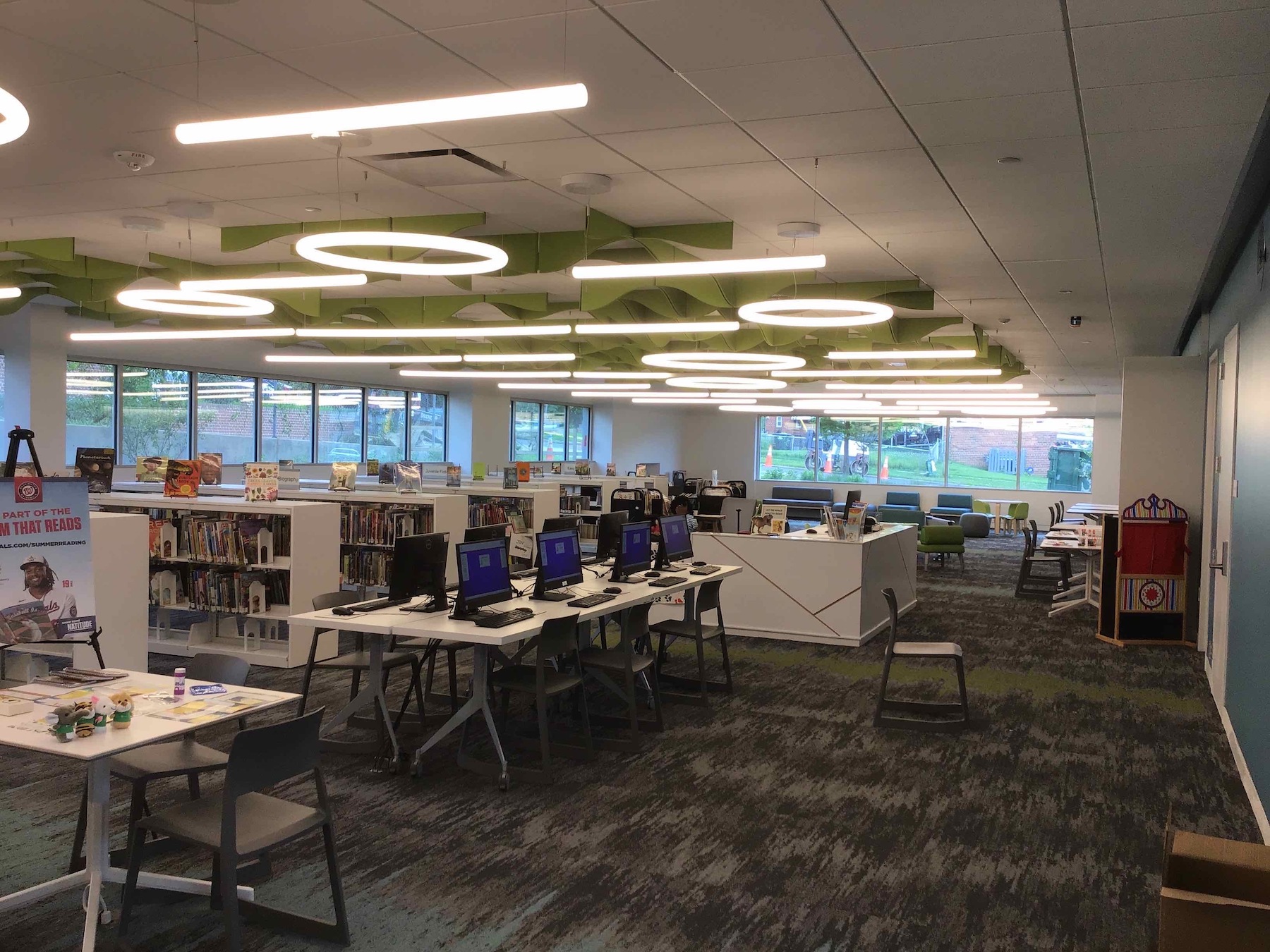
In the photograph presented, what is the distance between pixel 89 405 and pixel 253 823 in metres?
11.5

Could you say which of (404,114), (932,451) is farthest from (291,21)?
(932,451)

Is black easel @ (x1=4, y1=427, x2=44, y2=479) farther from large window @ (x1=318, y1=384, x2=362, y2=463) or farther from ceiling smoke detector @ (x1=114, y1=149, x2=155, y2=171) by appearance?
large window @ (x1=318, y1=384, x2=362, y2=463)

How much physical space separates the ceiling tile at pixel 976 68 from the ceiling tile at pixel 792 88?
118 mm

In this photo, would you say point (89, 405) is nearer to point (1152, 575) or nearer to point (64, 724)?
point (64, 724)

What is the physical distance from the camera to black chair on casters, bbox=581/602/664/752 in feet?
20.0

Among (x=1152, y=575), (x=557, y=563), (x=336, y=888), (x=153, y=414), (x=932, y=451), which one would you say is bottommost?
(x=336, y=888)

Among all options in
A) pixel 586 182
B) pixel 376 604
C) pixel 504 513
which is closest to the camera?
pixel 376 604

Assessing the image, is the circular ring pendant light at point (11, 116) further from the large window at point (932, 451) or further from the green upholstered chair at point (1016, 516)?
the large window at point (932, 451)

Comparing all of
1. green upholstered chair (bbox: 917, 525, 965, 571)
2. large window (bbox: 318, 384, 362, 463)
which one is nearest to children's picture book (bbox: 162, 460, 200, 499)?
large window (bbox: 318, 384, 362, 463)

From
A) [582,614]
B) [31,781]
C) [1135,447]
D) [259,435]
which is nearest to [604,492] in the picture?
[259,435]

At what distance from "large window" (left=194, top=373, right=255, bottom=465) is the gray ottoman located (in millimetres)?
13586

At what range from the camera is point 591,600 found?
21.1 ft

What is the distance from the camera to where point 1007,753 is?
616 centimetres

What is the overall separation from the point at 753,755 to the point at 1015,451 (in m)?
21.4
